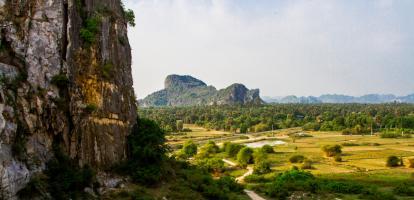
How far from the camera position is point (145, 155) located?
3897 centimetres

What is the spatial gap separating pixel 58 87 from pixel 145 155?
10494mm

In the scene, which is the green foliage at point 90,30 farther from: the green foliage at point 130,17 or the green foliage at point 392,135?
the green foliage at point 392,135

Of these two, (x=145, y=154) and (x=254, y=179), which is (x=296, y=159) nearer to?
(x=254, y=179)

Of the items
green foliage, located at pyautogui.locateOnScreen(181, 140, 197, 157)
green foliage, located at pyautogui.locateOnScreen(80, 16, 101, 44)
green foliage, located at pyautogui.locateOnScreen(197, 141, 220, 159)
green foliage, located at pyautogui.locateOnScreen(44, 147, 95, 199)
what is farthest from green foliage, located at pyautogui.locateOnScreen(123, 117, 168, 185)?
green foliage, located at pyautogui.locateOnScreen(181, 140, 197, 157)

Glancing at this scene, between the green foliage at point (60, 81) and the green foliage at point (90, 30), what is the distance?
4156 mm

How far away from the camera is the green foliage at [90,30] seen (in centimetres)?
3428

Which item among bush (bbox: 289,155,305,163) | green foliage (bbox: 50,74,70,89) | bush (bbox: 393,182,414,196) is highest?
green foliage (bbox: 50,74,70,89)

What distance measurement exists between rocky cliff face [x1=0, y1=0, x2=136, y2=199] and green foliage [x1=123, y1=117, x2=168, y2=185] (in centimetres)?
129

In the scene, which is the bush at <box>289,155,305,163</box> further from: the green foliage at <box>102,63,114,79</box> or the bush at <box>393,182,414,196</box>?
the green foliage at <box>102,63,114,79</box>

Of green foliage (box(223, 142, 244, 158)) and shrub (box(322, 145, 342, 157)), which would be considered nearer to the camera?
shrub (box(322, 145, 342, 157))

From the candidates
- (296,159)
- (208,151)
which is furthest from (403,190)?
(208,151)

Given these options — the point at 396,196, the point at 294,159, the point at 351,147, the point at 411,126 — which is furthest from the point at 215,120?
the point at 396,196

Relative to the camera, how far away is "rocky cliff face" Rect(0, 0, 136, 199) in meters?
26.9

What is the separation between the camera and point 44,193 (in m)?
27.2
